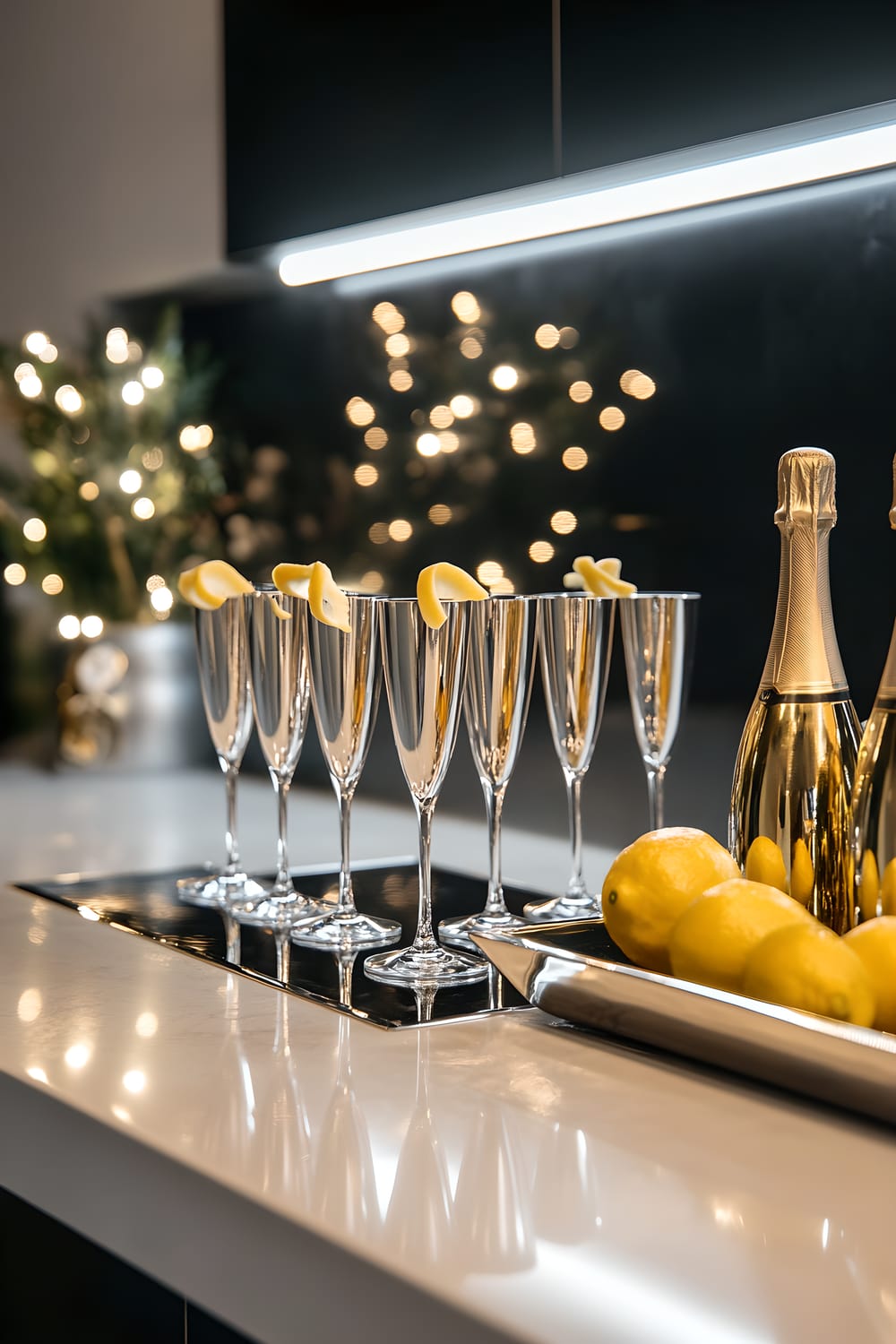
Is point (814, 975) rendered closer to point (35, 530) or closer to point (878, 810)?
point (878, 810)

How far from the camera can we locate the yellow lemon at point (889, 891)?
2.58 feet

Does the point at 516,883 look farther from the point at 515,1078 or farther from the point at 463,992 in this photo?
the point at 515,1078

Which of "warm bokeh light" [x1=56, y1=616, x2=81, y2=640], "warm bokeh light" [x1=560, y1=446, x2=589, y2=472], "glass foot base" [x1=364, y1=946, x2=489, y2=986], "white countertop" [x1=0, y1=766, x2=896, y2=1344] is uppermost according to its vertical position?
"warm bokeh light" [x1=560, y1=446, x2=589, y2=472]

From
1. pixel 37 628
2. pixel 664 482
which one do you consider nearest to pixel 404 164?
pixel 664 482

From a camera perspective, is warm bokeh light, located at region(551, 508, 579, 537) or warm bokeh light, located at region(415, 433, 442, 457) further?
warm bokeh light, located at region(415, 433, 442, 457)

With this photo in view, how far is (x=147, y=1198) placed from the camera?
659 mm

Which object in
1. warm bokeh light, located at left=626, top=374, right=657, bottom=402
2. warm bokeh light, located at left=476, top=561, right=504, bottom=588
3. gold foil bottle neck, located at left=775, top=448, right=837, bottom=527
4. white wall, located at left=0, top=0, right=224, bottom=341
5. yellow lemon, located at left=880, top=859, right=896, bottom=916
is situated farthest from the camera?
white wall, located at left=0, top=0, right=224, bottom=341

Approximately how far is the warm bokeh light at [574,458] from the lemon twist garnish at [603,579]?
51 cm

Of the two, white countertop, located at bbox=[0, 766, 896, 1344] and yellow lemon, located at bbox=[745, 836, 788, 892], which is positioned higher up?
yellow lemon, located at bbox=[745, 836, 788, 892]

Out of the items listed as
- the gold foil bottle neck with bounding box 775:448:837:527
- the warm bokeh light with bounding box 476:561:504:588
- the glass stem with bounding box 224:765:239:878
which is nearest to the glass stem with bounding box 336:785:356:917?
the glass stem with bounding box 224:765:239:878

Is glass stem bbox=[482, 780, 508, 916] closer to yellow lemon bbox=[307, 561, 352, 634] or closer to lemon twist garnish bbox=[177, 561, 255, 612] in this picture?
yellow lemon bbox=[307, 561, 352, 634]

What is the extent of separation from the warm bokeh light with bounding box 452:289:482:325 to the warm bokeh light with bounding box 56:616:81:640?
35.6 inches

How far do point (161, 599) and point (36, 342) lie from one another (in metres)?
0.50

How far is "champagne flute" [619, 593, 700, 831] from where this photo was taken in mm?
1162
